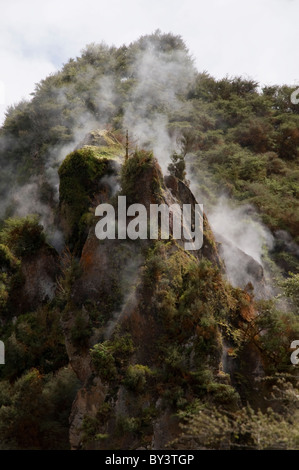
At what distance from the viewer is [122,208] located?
29.1 feet

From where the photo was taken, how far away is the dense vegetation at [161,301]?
694 cm

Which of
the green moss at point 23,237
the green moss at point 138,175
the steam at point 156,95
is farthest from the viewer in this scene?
the steam at point 156,95

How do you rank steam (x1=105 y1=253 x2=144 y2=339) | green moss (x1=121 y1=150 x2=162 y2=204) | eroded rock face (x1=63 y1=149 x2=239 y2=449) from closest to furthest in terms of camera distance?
eroded rock face (x1=63 y1=149 x2=239 y2=449) < steam (x1=105 y1=253 x2=144 y2=339) < green moss (x1=121 y1=150 x2=162 y2=204)

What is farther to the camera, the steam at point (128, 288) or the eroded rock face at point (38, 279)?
the eroded rock face at point (38, 279)

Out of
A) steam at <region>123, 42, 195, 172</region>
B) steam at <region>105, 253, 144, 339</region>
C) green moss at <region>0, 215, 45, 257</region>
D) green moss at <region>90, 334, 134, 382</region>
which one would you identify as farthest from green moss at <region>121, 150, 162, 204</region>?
steam at <region>123, 42, 195, 172</region>

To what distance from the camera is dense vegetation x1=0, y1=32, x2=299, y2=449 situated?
6941 millimetres

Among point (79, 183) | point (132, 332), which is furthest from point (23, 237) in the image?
point (132, 332)

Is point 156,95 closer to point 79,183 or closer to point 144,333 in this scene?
point 79,183

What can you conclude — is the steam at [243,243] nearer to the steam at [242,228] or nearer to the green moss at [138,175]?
the steam at [242,228]

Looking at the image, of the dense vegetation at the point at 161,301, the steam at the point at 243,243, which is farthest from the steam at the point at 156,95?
the steam at the point at 243,243

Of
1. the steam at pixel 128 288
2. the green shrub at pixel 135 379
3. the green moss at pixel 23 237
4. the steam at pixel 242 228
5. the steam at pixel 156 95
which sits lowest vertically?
the green shrub at pixel 135 379

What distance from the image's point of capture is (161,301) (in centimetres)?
786

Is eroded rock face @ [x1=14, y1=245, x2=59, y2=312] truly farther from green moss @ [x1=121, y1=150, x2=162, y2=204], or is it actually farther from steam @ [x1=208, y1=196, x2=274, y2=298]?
steam @ [x1=208, y1=196, x2=274, y2=298]

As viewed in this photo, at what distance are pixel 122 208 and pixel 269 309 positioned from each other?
3893 mm
